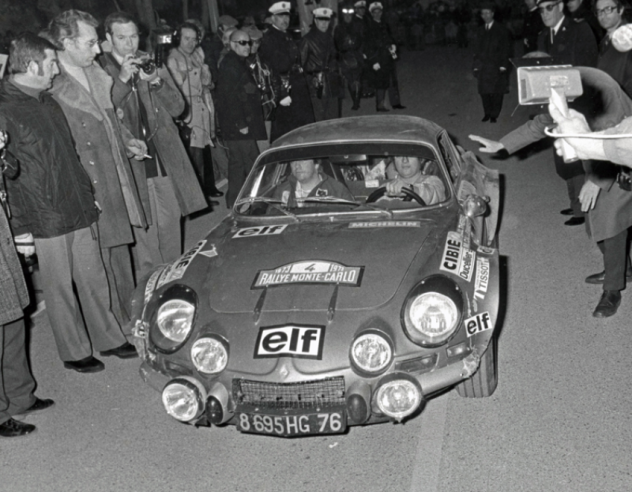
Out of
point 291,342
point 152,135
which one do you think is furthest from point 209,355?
point 152,135

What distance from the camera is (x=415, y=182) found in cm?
518

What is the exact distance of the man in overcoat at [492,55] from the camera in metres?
12.5

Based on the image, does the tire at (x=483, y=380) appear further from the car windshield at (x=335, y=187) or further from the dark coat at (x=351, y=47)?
the dark coat at (x=351, y=47)

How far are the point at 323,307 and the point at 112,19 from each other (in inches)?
123

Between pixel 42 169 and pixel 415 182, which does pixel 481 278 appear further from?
pixel 42 169

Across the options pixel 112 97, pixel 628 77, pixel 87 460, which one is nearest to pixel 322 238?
pixel 87 460

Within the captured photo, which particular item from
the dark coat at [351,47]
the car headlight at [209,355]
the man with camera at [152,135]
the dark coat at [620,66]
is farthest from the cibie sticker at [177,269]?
the dark coat at [351,47]

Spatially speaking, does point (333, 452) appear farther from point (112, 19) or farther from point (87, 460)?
point (112, 19)

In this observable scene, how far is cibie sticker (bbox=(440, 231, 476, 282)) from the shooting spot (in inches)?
157

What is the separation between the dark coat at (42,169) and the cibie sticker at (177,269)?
0.74 m

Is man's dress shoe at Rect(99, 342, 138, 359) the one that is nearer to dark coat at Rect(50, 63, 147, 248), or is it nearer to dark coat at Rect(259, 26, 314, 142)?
dark coat at Rect(50, 63, 147, 248)

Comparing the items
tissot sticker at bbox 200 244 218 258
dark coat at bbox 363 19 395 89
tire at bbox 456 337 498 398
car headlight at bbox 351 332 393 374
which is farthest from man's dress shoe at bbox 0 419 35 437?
dark coat at bbox 363 19 395 89

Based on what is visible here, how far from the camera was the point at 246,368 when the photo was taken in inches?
141

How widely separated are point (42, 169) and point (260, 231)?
4.83 ft
